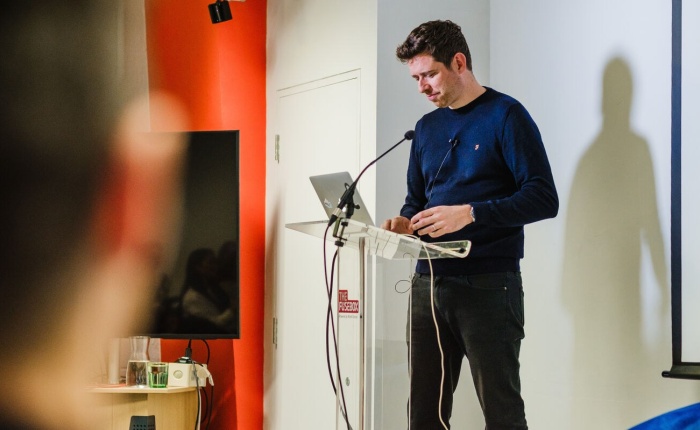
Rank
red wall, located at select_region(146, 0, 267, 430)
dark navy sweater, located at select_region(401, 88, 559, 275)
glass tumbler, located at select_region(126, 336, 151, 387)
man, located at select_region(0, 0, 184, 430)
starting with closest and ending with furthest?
1. man, located at select_region(0, 0, 184, 430)
2. dark navy sweater, located at select_region(401, 88, 559, 275)
3. glass tumbler, located at select_region(126, 336, 151, 387)
4. red wall, located at select_region(146, 0, 267, 430)

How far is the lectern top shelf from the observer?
1.78 m

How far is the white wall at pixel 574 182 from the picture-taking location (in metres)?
2.64

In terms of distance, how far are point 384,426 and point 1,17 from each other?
2597mm

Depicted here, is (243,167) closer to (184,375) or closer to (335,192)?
(184,375)

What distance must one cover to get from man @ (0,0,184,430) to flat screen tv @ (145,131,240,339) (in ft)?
9.95

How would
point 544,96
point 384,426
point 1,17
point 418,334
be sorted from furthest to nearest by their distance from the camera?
point 544,96 → point 384,426 → point 418,334 → point 1,17

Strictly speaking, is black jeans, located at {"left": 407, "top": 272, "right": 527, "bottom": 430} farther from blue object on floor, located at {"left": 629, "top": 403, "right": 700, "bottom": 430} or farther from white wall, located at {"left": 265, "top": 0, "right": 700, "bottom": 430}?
blue object on floor, located at {"left": 629, "top": 403, "right": 700, "bottom": 430}

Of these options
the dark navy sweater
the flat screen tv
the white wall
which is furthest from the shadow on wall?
the flat screen tv

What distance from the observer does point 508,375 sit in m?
2.13

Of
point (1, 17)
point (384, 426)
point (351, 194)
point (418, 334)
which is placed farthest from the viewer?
point (384, 426)

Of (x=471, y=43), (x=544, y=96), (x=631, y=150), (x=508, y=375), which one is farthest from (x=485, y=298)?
(x=471, y=43)

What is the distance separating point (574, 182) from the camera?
292cm

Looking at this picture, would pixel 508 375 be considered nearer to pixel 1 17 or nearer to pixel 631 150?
pixel 631 150

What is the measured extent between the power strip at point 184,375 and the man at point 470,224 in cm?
128
